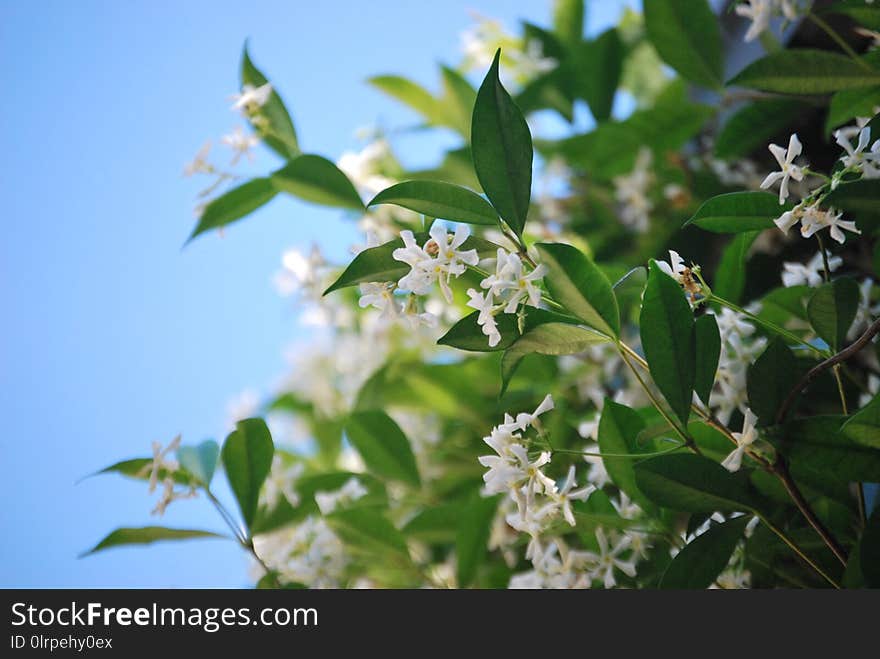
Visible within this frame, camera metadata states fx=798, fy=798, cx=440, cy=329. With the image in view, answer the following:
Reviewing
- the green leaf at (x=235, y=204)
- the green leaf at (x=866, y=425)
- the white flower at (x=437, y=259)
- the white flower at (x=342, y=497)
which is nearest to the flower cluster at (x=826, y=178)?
the green leaf at (x=866, y=425)

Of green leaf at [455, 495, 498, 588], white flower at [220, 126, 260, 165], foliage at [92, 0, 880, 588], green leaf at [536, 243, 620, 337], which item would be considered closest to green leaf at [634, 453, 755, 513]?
foliage at [92, 0, 880, 588]

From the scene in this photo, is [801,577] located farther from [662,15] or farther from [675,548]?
[662,15]

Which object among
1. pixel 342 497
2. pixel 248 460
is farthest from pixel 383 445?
pixel 248 460

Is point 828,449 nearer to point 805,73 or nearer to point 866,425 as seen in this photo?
point 866,425

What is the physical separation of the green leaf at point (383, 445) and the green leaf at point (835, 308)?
0.53 meters

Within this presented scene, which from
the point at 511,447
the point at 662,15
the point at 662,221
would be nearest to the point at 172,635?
the point at 511,447

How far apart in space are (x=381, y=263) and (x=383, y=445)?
0.46 m

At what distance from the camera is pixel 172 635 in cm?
56

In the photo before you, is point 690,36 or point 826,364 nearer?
point 826,364

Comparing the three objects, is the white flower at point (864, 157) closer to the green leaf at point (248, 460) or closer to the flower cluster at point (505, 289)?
the flower cluster at point (505, 289)

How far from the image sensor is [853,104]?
79 cm

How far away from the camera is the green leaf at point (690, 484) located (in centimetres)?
59

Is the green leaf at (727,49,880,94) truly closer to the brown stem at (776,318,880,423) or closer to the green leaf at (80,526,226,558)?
the brown stem at (776,318,880,423)

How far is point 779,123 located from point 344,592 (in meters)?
0.81
